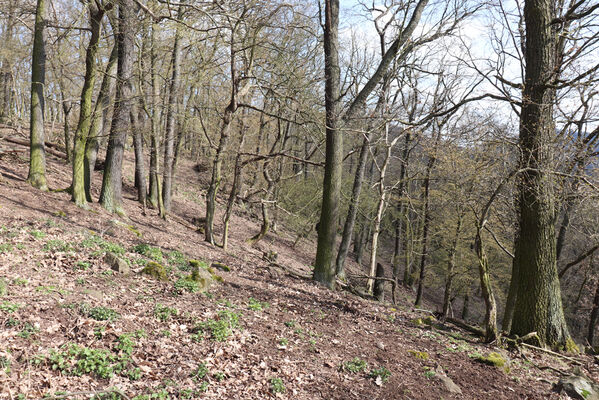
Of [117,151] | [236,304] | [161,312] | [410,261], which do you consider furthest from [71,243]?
[410,261]

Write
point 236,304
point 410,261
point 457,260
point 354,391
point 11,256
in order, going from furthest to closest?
point 410,261
point 457,260
point 236,304
point 11,256
point 354,391

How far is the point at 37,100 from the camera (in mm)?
9875

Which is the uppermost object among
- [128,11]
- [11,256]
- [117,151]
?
[128,11]

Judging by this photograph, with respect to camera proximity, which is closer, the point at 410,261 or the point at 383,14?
the point at 383,14

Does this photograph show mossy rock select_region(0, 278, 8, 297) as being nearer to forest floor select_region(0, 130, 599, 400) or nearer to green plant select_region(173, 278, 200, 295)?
forest floor select_region(0, 130, 599, 400)

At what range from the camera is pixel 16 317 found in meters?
4.15

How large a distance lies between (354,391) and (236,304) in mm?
2745

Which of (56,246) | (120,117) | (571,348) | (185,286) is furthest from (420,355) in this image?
(120,117)

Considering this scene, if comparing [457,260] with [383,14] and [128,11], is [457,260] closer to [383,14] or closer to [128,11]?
[383,14]

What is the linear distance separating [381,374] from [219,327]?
2.44 metres

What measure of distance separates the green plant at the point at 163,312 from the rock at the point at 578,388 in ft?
19.6

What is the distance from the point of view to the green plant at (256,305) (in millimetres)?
6574

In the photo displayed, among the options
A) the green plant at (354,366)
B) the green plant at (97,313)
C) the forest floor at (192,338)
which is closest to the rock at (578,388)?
the forest floor at (192,338)

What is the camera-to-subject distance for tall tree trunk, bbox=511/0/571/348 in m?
7.26
